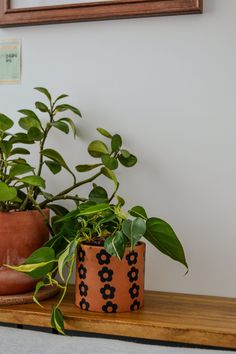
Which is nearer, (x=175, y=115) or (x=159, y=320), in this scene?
(x=159, y=320)

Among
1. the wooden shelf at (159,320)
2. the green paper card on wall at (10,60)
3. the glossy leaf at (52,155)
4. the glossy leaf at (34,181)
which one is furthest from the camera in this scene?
the green paper card on wall at (10,60)

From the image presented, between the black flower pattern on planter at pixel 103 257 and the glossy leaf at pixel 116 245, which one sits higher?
the glossy leaf at pixel 116 245

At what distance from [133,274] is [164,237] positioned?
0.30ft

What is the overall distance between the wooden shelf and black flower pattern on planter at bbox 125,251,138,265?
0.32 ft

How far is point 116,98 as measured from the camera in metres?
1.24

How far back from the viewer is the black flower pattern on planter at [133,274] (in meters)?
1.00

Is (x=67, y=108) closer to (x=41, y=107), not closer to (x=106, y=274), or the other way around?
(x=41, y=107)

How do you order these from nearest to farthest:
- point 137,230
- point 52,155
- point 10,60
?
point 137,230 → point 52,155 → point 10,60

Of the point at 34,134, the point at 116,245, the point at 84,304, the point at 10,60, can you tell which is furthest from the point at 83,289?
the point at 10,60

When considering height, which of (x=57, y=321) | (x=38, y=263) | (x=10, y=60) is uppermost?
(x=10, y=60)

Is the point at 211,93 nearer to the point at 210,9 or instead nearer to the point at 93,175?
the point at 210,9

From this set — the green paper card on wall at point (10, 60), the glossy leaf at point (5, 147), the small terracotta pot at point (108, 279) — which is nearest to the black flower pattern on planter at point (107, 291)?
the small terracotta pot at point (108, 279)

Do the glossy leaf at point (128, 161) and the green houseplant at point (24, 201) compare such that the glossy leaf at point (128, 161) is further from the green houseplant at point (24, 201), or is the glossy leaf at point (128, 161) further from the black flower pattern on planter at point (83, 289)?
the black flower pattern on planter at point (83, 289)

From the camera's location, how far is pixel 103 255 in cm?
98
